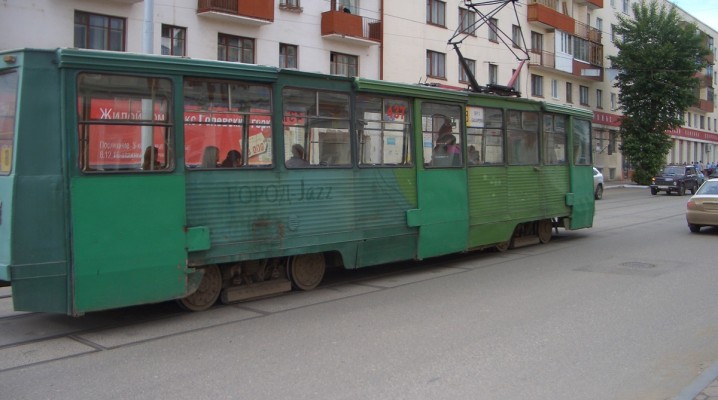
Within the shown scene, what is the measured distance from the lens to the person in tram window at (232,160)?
714cm

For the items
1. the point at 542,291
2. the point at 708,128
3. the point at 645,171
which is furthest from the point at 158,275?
the point at 708,128

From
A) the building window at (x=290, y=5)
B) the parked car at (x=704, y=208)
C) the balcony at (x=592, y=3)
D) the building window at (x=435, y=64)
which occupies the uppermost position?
the balcony at (x=592, y=3)

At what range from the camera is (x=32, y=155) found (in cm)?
598

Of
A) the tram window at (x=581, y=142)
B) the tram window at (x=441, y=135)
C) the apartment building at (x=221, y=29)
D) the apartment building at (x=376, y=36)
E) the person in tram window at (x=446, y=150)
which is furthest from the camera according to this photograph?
the apartment building at (x=376, y=36)

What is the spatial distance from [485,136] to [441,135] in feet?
4.42

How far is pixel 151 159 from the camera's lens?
651 cm

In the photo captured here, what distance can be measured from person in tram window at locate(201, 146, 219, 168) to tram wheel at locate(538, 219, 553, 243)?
26.9ft

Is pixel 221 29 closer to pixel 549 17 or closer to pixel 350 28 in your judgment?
pixel 350 28

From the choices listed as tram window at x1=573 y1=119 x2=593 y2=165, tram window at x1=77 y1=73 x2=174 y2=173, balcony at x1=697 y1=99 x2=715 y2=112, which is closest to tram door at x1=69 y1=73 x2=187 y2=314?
tram window at x1=77 y1=73 x2=174 y2=173

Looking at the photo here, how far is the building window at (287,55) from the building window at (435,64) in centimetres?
836

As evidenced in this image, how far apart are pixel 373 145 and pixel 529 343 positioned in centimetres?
387

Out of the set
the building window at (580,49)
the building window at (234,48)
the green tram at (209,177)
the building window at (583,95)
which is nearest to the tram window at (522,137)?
the green tram at (209,177)

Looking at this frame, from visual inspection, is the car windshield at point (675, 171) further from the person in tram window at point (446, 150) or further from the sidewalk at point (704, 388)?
the sidewalk at point (704, 388)

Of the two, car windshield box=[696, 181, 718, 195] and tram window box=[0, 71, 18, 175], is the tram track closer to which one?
tram window box=[0, 71, 18, 175]
